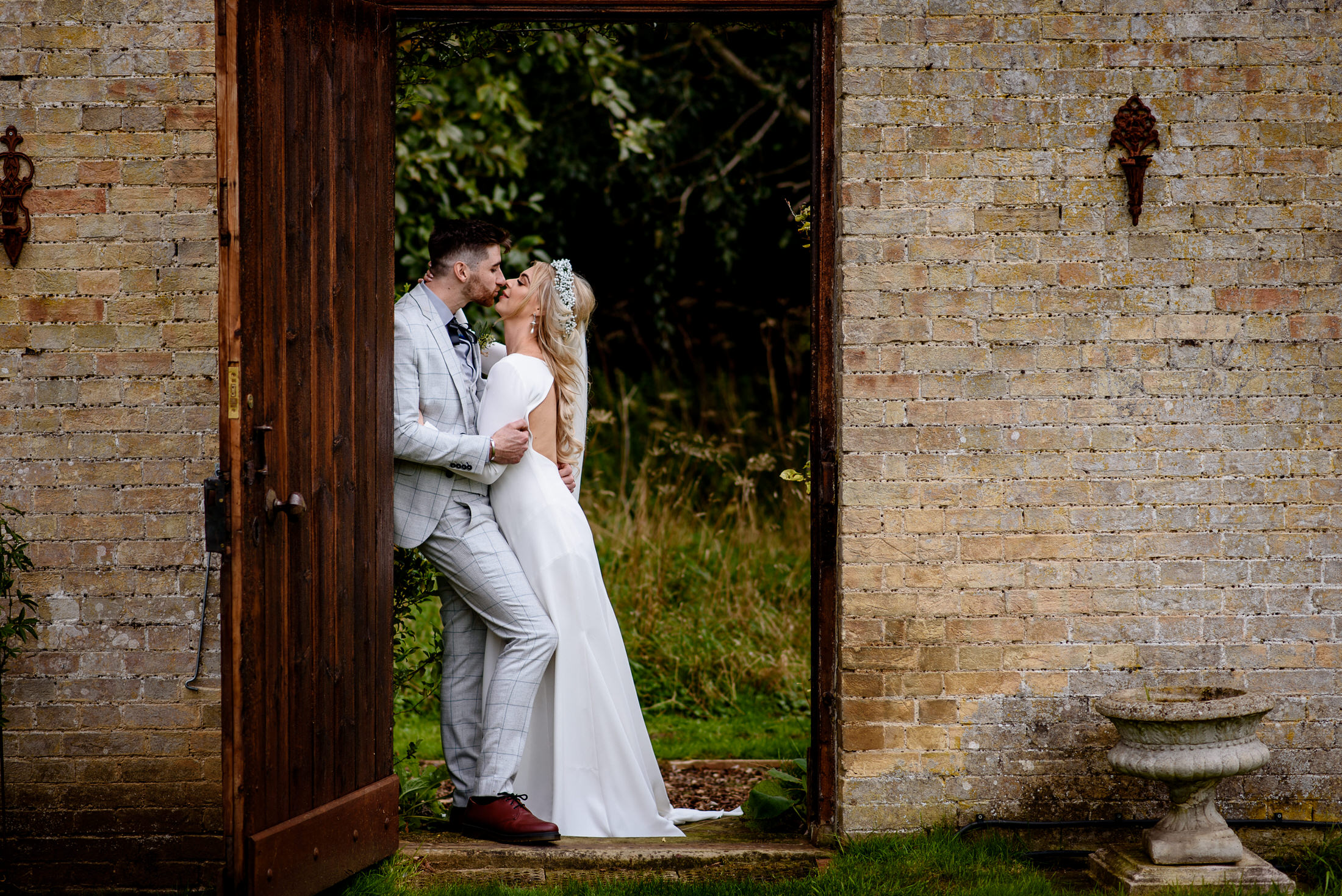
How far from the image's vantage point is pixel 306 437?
3.54 meters

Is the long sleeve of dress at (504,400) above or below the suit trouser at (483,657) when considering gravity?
above

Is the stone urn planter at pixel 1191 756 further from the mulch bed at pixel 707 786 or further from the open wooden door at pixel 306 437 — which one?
the open wooden door at pixel 306 437

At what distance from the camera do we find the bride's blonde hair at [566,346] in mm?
4637

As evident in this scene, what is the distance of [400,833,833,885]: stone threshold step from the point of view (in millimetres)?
3904

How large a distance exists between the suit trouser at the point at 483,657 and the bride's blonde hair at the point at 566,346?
0.47m

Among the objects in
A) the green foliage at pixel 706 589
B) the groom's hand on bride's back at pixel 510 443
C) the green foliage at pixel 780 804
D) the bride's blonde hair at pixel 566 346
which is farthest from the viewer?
the green foliage at pixel 706 589

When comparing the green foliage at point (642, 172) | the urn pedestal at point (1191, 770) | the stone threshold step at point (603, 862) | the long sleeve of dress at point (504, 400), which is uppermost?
the green foliage at point (642, 172)

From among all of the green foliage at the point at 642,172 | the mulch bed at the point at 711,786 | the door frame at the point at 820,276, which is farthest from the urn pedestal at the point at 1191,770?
the green foliage at the point at 642,172

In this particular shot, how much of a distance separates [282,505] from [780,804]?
2149 mm

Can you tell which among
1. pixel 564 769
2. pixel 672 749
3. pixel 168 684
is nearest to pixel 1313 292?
pixel 564 769

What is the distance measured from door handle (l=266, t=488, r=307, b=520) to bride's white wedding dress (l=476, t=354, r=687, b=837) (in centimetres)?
117

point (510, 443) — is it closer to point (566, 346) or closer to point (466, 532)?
point (466, 532)

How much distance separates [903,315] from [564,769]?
1992mm

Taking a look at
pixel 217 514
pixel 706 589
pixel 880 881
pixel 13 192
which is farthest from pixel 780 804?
pixel 13 192
